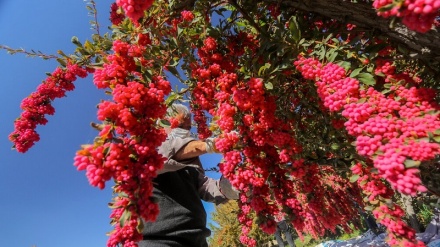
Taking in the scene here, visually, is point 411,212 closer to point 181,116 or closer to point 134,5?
point 181,116

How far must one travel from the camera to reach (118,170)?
3.65 feet

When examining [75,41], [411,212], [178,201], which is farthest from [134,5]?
[411,212]

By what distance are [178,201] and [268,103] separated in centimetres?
123

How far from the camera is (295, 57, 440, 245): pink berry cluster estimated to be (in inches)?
39.1

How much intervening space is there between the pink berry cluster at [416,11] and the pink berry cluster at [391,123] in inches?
16.2

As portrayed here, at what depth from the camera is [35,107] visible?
2.94 metres

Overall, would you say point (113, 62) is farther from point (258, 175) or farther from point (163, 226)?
point (163, 226)

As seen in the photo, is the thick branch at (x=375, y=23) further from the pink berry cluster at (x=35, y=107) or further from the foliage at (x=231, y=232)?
the foliage at (x=231, y=232)

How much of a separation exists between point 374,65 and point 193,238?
6.55 feet

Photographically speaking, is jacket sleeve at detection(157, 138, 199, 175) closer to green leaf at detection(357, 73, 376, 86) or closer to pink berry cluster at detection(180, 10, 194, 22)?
pink berry cluster at detection(180, 10, 194, 22)

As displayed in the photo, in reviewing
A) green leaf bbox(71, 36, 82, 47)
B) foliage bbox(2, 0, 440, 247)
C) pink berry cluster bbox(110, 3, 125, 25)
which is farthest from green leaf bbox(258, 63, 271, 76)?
pink berry cluster bbox(110, 3, 125, 25)

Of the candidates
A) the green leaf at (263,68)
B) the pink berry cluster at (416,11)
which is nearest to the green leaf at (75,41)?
the green leaf at (263,68)

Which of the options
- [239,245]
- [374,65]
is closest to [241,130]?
[374,65]

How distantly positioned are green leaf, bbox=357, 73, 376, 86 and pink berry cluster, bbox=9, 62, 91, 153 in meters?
2.80
